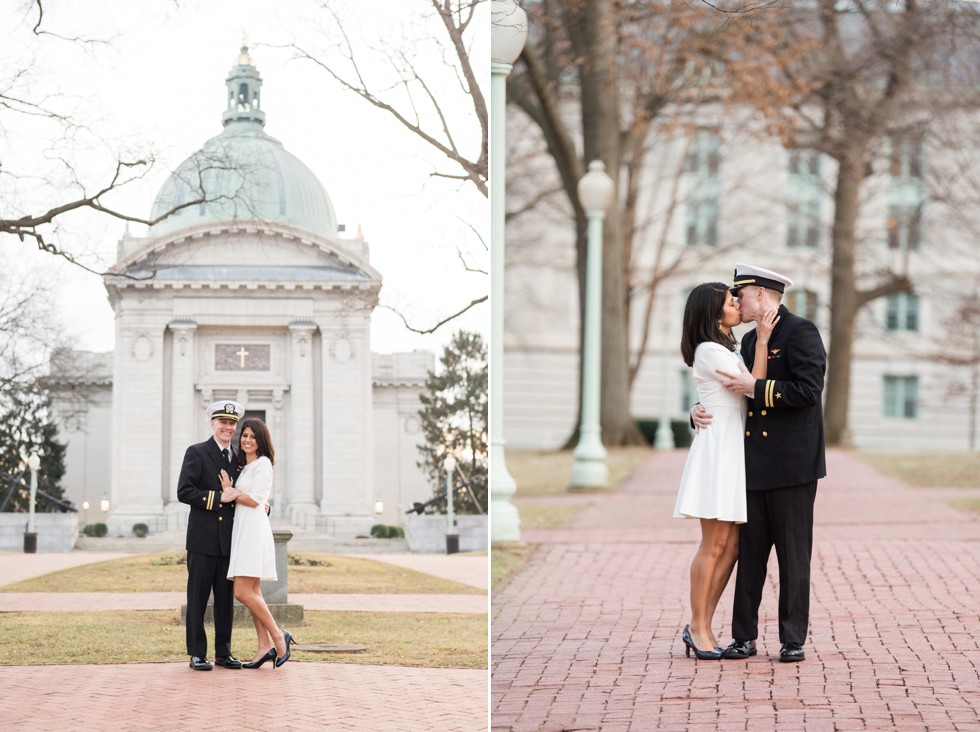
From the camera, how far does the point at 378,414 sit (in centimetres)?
742

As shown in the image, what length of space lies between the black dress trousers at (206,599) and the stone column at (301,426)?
1.51 ft

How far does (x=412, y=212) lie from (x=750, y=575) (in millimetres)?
2699

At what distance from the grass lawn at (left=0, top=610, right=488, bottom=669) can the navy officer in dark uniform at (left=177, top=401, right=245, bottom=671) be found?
0.09m

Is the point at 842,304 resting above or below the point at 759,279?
above

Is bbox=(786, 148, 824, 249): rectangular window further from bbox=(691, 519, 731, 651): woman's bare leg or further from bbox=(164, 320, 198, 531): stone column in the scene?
bbox=(164, 320, 198, 531): stone column

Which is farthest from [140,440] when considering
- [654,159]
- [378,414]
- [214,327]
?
[654,159]

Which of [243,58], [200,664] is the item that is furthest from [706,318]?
[200,664]

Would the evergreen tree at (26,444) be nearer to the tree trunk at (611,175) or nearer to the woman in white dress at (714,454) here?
the woman in white dress at (714,454)

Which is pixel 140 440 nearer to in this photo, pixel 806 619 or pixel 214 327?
pixel 214 327

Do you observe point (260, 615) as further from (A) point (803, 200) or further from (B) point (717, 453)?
(A) point (803, 200)

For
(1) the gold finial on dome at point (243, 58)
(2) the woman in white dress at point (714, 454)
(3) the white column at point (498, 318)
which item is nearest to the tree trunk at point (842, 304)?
(3) the white column at point (498, 318)

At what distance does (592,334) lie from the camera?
68.8 ft

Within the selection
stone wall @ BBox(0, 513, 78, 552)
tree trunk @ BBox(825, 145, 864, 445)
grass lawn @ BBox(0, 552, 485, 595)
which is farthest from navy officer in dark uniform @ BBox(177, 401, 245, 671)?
tree trunk @ BBox(825, 145, 864, 445)

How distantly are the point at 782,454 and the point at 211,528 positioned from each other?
303 cm
